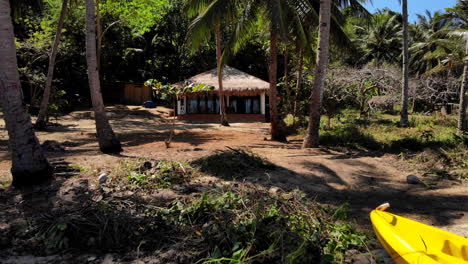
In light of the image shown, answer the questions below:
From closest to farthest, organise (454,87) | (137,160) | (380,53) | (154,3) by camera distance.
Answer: (137,160), (154,3), (454,87), (380,53)

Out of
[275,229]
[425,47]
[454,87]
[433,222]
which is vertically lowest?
[433,222]

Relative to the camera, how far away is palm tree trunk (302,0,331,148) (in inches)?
340

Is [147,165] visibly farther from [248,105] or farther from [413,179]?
[248,105]

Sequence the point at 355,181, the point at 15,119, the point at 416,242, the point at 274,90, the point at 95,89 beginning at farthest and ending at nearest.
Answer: the point at 274,90
the point at 95,89
the point at 355,181
the point at 15,119
the point at 416,242

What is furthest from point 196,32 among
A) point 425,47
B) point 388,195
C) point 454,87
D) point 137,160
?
point 425,47

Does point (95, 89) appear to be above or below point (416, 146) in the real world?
above

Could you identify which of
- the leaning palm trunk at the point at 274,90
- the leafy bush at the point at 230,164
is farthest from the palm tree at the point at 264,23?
the leafy bush at the point at 230,164

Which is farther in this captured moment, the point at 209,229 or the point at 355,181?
the point at 355,181

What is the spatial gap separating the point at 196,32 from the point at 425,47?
83.2 ft

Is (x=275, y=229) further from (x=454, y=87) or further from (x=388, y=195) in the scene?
(x=454, y=87)

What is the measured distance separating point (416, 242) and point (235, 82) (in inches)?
753

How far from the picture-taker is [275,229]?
352 centimetres

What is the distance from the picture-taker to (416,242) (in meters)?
3.07

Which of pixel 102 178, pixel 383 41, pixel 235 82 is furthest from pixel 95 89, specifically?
pixel 383 41
